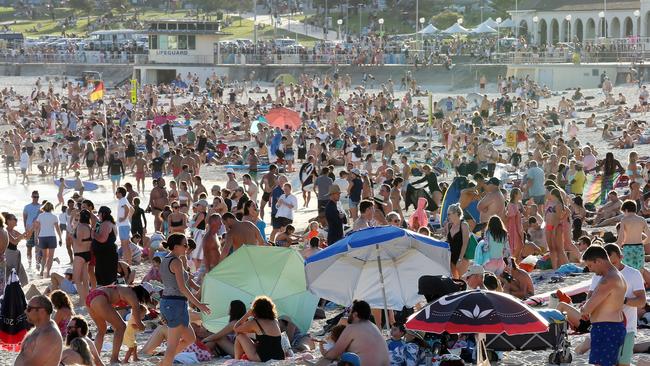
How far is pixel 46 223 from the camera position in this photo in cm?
1577

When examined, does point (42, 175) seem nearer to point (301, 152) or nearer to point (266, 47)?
point (301, 152)

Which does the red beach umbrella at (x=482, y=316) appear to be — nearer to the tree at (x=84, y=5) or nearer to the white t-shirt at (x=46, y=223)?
the white t-shirt at (x=46, y=223)

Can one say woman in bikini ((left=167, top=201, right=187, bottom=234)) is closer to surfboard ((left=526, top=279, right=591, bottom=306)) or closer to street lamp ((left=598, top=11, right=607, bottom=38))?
surfboard ((left=526, top=279, right=591, bottom=306))

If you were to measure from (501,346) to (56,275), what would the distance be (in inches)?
224

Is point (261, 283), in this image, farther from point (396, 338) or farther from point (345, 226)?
point (345, 226)

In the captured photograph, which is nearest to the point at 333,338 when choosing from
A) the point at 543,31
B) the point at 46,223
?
the point at 46,223

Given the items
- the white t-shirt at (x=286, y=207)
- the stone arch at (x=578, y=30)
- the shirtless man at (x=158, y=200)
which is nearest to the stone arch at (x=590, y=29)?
the stone arch at (x=578, y=30)

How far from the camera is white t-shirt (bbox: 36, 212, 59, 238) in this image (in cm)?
1571

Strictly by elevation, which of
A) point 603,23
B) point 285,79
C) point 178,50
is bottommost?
point 285,79

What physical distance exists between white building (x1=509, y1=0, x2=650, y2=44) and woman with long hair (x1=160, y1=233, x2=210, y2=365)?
46.3 m

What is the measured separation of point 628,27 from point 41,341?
52239 millimetres

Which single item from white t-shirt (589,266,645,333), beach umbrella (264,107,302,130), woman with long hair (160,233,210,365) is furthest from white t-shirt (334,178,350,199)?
beach umbrella (264,107,302,130)

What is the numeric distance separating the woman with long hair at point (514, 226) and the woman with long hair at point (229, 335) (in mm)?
4337

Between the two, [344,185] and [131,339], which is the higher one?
[344,185]
